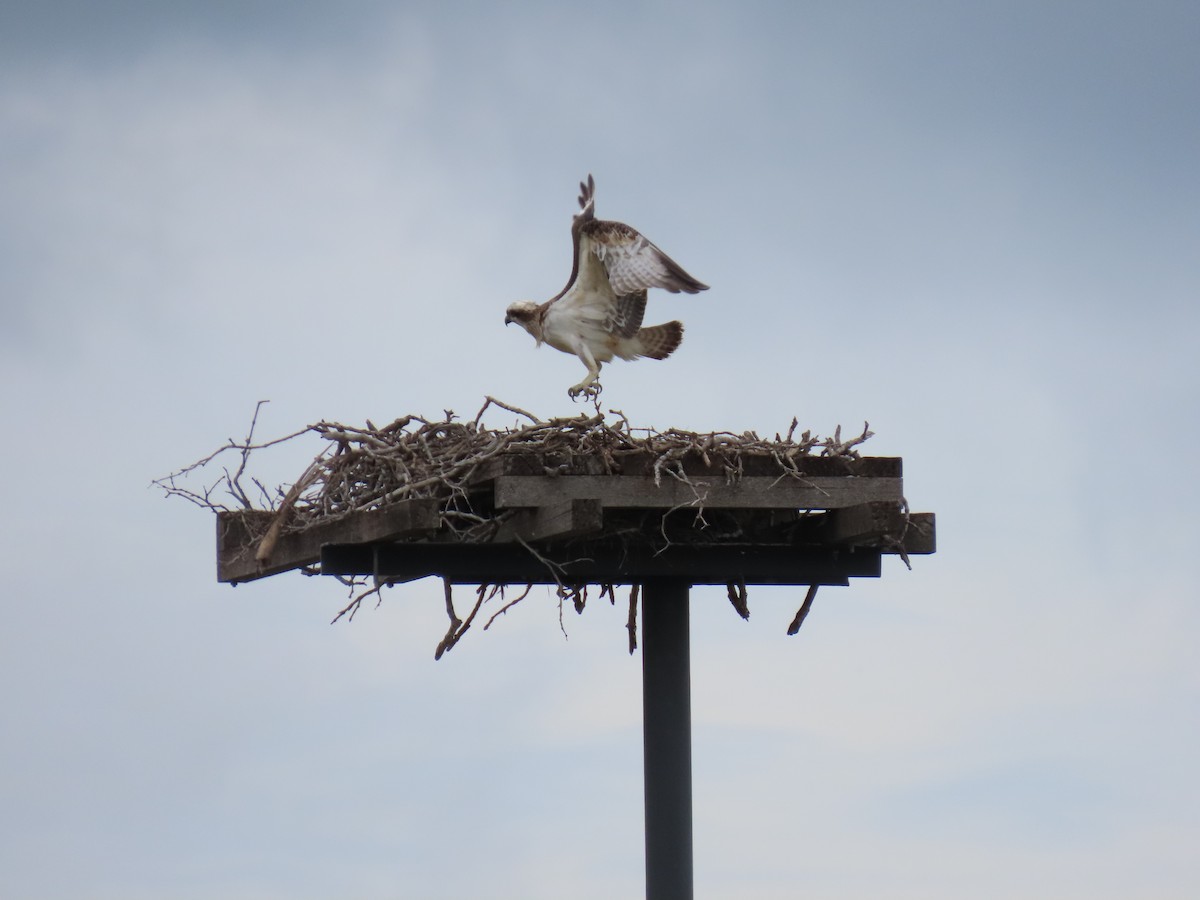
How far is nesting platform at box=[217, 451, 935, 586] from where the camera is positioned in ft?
16.4

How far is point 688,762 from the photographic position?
5.63m

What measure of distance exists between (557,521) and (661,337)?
2725 millimetres

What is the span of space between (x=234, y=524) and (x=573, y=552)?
1.51 meters

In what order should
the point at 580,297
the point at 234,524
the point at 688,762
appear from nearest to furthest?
the point at 688,762 → the point at 234,524 → the point at 580,297

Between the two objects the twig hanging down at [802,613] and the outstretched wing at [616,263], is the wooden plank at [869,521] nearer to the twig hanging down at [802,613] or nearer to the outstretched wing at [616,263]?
the twig hanging down at [802,613]

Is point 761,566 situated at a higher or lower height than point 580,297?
lower

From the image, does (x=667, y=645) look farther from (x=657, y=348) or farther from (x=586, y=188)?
(x=586, y=188)

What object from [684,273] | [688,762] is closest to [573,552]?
[688,762]

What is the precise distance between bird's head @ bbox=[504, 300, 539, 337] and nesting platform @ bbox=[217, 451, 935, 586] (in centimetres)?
203

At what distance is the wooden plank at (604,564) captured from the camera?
5418 mm

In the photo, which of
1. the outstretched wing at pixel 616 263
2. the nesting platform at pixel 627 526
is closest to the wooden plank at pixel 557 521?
the nesting platform at pixel 627 526

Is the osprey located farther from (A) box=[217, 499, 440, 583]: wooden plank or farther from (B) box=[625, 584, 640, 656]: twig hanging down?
(A) box=[217, 499, 440, 583]: wooden plank

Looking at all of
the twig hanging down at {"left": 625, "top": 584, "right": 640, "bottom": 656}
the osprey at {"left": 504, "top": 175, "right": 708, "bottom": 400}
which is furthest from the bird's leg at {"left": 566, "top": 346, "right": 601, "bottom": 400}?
the twig hanging down at {"left": 625, "top": 584, "right": 640, "bottom": 656}

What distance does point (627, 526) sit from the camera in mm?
5422
